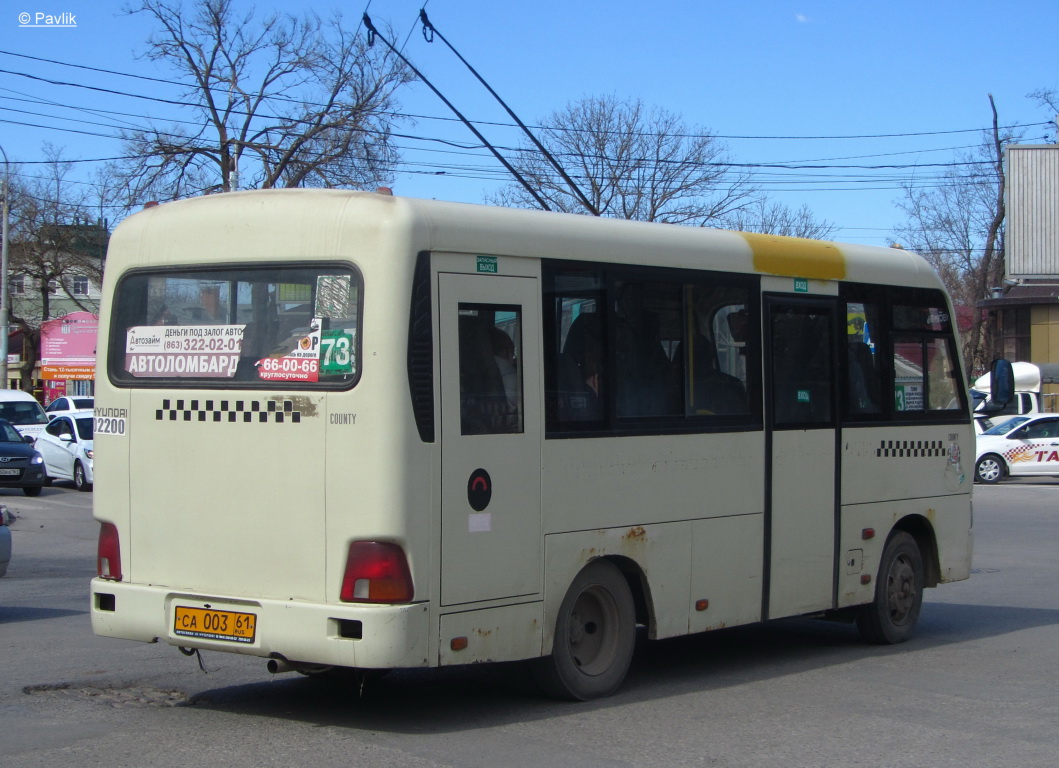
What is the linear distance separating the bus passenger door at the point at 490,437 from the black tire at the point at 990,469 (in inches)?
994

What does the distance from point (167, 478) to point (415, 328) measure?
1.70 meters

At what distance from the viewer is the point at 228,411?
22.2 feet

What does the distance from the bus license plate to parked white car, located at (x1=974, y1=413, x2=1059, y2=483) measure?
2554 cm

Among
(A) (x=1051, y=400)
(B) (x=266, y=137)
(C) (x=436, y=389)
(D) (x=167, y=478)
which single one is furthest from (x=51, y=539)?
(A) (x=1051, y=400)

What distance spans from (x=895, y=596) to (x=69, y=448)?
21.8m

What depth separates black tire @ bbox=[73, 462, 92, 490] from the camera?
90.0ft

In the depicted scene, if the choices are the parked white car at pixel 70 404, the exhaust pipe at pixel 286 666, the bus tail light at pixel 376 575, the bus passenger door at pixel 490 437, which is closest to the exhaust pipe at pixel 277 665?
the exhaust pipe at pixel 286 666

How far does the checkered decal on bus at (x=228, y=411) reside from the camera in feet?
21.5

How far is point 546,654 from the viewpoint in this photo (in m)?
7.11

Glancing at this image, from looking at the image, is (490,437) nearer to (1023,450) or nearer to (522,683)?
(522,683)

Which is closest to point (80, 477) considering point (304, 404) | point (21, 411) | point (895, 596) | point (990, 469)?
point (21, 411)

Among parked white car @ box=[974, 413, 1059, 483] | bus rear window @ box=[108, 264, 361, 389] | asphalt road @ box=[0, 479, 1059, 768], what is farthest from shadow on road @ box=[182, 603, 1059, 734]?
parked white car @ box=[974, 413, 1059, 483]

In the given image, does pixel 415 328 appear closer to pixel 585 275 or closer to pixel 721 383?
pixel 585 275

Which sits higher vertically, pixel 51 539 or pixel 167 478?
pixel 167 478
